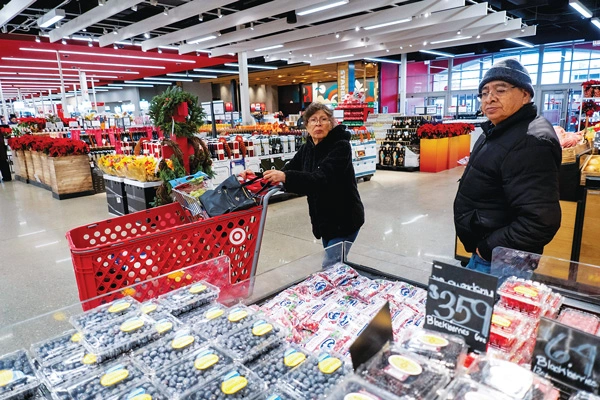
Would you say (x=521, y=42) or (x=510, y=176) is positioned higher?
(x=521, y=42)

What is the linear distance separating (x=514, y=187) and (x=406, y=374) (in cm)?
100

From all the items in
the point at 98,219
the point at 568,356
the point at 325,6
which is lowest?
the point at 98,219

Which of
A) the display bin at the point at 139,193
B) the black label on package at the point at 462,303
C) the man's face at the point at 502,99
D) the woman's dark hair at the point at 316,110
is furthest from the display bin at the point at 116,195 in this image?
the black label on package at the point at 462,303

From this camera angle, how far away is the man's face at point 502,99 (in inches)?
66.1

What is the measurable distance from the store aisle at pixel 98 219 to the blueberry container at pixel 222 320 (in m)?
1.33

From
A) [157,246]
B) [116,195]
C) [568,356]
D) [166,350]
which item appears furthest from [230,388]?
[116,195]

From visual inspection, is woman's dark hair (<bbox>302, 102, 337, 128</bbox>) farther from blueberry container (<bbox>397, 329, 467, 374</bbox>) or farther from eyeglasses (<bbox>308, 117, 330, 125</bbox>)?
blueberry container (<bbox>397, 329, 467, 374</bbox>)

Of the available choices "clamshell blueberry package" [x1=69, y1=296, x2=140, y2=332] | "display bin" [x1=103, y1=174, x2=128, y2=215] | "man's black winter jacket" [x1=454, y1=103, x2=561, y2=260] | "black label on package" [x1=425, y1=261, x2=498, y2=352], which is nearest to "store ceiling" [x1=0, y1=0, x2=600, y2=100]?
"display bin" [x1=103, y1=174, x2=128, y2=215]

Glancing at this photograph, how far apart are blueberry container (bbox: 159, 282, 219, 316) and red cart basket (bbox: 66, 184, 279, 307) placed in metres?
0.17

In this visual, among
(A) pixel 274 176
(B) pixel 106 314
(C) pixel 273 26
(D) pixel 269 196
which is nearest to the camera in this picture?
(B) pixel 106 314

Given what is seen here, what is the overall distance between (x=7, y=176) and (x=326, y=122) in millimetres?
11564

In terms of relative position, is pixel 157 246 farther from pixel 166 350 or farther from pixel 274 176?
pixel 166 350

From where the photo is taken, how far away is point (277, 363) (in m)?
1.17

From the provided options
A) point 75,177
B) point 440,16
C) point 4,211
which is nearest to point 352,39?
point 440,16
